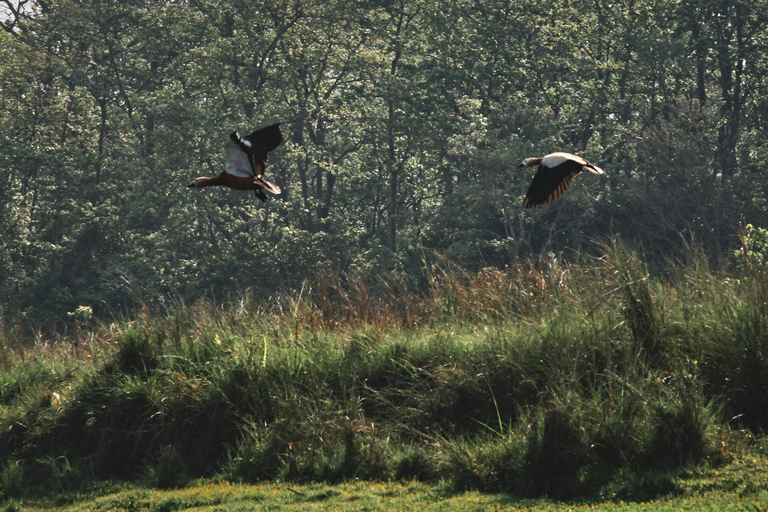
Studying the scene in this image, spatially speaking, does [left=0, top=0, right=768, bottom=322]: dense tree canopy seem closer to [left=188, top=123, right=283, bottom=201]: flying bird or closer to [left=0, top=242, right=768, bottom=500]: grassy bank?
[left=0, top=242, right=768, bottom=500]: grassy bank

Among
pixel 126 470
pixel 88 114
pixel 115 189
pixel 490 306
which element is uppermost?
pixel 88 114

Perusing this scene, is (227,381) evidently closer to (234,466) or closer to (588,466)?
(234,466)

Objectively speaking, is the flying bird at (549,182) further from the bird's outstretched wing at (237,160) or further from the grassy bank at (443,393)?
the bird's outstretched wing at (237,160)

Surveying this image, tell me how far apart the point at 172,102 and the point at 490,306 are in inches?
710

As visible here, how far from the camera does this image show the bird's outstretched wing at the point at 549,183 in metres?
6.94

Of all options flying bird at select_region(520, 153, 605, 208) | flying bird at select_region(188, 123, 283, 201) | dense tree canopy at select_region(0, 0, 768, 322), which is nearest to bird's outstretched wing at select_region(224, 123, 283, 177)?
flying bird at select_region(188, 123, 283, 201)

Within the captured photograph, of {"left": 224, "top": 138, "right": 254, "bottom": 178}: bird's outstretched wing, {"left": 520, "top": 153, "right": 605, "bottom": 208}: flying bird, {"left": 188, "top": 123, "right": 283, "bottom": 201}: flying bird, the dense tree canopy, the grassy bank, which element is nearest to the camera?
{"left": 188, "top": 123, "right": 283, "bottom": 201}: flying bird

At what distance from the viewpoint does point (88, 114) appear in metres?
26.2

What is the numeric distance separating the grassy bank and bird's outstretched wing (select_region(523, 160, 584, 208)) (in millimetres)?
1043

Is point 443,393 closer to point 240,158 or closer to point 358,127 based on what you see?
point 240,158

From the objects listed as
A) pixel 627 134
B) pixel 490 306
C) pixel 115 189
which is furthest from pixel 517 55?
pixel 490 306

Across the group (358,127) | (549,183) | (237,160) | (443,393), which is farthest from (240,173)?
(358,127)

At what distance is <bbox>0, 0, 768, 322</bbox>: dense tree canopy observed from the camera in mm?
22094

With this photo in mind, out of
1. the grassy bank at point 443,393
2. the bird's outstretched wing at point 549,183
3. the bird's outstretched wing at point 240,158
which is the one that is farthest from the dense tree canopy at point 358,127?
the bird's outstretched wing at point 240,158
